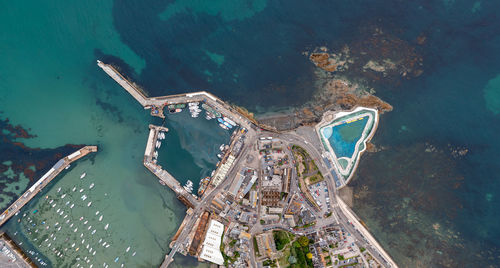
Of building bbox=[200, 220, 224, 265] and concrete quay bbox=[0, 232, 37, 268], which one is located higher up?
building bbox=[200, 220, 224, 265]

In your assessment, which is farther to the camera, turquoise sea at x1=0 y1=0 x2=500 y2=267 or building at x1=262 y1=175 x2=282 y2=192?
building at x1=262 y1=175 x2=282 y2=192

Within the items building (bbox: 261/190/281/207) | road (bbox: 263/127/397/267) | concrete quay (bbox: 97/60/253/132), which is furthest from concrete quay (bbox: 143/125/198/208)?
road (bbox: 263/127/397/267)

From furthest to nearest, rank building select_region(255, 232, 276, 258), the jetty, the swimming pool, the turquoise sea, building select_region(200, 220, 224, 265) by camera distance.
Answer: the swimming pool, the jetty, the turquoise sea, building select_region(255, 232, 276, 258), building select_region(200, 220, 224, 265)

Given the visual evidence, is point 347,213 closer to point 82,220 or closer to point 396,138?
point 396,138

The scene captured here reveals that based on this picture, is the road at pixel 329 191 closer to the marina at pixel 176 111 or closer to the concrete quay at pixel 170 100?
the marina at pixel 176 111

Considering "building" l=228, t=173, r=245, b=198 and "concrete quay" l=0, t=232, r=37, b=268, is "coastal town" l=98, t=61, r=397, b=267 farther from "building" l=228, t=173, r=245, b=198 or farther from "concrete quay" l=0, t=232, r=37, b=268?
"concrete quay" l=0, t=232, r=37, b=268

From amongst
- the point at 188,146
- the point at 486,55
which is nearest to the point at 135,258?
the point at 188,146

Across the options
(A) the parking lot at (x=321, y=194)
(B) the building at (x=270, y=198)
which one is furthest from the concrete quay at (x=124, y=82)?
(A) the parking lot at (x=321, y=194)
